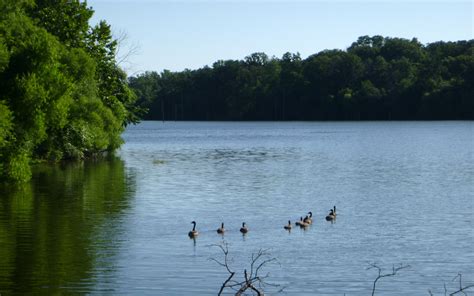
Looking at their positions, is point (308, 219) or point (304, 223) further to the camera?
point (308, 219)

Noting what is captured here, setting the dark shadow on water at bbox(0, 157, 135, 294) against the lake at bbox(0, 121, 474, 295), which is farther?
the lake at bbox(0, 121, 474, 295)

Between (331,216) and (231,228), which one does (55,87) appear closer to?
(231,228)

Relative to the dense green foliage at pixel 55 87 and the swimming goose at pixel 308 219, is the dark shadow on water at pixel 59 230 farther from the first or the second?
the swimming goose at pixel 308 219

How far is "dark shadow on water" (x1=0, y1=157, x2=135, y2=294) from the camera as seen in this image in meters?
26.2

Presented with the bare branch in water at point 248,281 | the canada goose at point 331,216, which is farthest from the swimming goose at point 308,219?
the bare branch in water at point 248,281

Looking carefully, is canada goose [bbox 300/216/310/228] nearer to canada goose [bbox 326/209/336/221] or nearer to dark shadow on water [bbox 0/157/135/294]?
canada goose [bbox 326/209/336/221]

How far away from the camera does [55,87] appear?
48.4 m

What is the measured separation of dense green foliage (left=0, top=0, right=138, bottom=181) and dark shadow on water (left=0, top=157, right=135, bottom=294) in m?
3.36

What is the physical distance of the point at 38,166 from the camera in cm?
6831

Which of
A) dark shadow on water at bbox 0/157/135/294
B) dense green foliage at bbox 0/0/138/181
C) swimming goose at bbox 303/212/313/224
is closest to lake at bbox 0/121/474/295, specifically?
dark shadow on water at bbox 0/157/135/294

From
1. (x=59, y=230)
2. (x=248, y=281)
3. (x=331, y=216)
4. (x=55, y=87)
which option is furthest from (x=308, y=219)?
(x=248, y=281)

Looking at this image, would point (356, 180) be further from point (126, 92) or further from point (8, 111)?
point (126, 92)

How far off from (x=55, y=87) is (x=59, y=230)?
15458mm

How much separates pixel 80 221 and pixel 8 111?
939 cm
